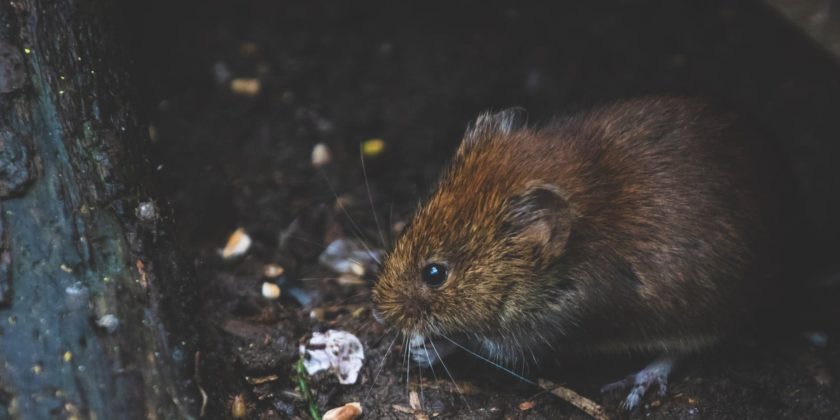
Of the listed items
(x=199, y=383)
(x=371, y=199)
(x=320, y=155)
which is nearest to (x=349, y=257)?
(x=371, y=199)

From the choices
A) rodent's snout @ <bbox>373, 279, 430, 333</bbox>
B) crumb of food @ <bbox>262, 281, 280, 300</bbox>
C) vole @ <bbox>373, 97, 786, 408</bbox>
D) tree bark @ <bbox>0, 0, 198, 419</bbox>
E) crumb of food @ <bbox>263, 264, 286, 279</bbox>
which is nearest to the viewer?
tree bark @ <bbox>0, 0, 198, 419</bbox>

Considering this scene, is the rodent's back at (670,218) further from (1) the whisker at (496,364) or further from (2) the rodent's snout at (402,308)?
(2) the rodent's snout at (402,308)

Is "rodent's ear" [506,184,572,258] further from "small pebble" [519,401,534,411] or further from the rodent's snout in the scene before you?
"small pebble" [519,401,534,411]

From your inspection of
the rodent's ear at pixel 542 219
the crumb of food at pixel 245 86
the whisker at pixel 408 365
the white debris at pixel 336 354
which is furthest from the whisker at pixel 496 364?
the crumb of food at pixel 245 86

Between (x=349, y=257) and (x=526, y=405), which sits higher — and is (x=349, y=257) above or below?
above

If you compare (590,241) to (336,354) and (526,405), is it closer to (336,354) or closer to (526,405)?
(526,405)

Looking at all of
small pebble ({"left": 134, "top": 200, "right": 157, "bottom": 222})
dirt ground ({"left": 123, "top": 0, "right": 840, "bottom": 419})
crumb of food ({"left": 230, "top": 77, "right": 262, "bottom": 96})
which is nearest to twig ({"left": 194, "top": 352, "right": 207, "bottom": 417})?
dirt ground ({"left": 123, "top": 0, "right": 840, "bottom": 419})
